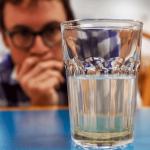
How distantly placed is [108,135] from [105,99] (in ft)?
0.16

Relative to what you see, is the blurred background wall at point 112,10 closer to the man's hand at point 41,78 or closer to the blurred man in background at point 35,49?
the blurred man in background at point 35,49

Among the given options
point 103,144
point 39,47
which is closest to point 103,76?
point 103,144

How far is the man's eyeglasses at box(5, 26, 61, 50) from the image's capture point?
1.98m

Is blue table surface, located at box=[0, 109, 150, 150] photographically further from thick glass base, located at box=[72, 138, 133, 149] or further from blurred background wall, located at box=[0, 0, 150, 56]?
blurred background wall, located at box=[0, 0, 150, 56]

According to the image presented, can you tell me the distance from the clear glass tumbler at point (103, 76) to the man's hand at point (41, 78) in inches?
65.6

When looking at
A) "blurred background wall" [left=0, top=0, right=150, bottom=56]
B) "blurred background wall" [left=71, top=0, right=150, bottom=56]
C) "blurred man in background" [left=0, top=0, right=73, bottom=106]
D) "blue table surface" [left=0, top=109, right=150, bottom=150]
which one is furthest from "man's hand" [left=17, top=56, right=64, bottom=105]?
"blue table surface" [left=0, top=109, right=150, bottom=150]

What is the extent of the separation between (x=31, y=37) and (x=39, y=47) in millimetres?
96

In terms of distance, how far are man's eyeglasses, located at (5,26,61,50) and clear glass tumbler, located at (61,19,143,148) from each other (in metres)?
1.62

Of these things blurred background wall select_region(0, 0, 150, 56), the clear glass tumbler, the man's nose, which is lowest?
the man's nose

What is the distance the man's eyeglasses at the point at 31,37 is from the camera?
78.0 inches

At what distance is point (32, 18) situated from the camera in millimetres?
2035

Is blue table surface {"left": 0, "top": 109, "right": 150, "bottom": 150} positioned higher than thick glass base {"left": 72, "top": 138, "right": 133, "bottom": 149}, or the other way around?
thick glass base {"left": 72, "top": 138, "right": 133, "bottom": 149}

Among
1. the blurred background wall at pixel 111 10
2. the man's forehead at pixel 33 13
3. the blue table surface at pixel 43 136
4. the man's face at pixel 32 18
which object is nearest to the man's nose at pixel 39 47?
the man's face at pixel 32 18

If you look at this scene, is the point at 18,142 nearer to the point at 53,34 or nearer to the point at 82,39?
the point at 82,39
